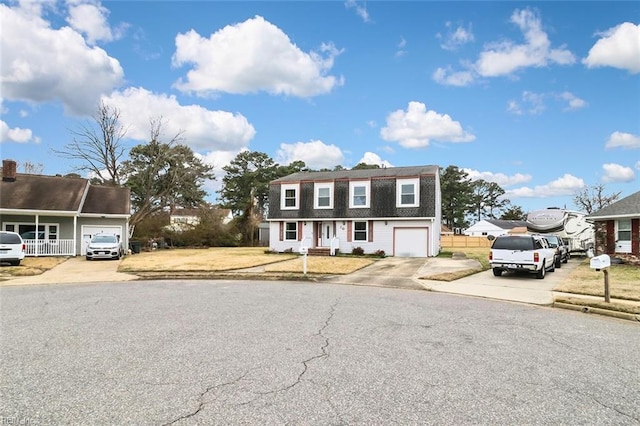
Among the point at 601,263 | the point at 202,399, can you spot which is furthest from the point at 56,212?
Result: the point at 601,263

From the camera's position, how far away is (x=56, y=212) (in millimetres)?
27141

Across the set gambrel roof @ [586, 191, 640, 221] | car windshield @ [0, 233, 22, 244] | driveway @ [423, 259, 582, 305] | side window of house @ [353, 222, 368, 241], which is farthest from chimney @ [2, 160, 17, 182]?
gambrel roof @ [586, 191, 640, 221]

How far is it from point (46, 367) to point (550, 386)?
19.8 ft

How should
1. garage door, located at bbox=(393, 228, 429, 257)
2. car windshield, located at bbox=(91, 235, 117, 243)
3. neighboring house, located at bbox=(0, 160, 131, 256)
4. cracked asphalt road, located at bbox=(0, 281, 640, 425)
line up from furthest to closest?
1. garage door, located at bbox=(393, 228, 429, 257)
2. neighboring house, located at bbox=(0, 160, 131, 256)
3. car windshield, located at bbox=(91, 235, 117, 243)
4. cracked asphalt road, located at bbox=(0, 281, 640, 425)

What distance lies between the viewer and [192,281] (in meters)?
15.8

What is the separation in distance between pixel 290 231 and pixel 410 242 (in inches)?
359

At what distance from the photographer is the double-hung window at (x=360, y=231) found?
2975 centimetres

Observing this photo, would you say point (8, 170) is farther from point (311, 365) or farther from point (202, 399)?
point (202, 399)

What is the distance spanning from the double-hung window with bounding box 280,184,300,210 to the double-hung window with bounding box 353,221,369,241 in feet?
16.5

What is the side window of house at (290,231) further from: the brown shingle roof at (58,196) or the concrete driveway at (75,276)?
the concrete driveway at (75,276)

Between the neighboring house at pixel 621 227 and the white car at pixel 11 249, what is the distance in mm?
30002

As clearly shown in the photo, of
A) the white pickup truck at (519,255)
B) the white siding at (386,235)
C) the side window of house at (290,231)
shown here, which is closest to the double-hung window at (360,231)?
the white siding at (386,235)

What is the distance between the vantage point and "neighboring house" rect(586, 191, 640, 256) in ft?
69.8

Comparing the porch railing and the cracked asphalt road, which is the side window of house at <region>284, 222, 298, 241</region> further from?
the cracked asphalt road
